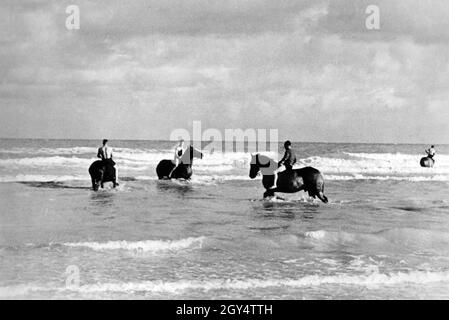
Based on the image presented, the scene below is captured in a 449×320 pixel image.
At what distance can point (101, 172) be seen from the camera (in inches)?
757

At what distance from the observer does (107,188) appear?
1980 centimetres

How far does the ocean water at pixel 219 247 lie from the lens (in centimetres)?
766

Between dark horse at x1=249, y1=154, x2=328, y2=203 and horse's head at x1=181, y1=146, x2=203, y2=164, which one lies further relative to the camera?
horse's head at x1=181, y1=146, x2=203, y2=164

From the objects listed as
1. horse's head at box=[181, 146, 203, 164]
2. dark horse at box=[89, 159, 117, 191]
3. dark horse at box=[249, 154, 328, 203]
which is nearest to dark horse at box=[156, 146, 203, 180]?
horse's head at box=[181, 146, 203, 164]

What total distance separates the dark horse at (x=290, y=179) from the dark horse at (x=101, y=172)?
18.6 ft

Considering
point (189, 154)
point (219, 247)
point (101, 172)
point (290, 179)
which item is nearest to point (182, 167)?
point (189, 154)

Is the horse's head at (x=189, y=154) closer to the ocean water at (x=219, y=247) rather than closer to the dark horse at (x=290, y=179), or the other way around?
Result: the ocean water at (x=219, y=247)

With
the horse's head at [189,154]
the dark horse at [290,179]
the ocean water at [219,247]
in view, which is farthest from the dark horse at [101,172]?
the dark horse at [290,179]

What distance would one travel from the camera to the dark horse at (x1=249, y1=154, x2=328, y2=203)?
16.2 meters

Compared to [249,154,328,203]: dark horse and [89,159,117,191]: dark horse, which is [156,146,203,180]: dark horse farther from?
[249,154,328,203]: dark horse

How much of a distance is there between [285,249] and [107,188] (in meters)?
11.2

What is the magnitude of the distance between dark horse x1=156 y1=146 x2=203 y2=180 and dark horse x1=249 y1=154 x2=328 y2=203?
6382mm

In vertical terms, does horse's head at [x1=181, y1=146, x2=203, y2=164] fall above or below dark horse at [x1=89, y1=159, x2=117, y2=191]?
above

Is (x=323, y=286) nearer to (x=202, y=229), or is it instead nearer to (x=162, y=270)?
(x=162, y=270)
